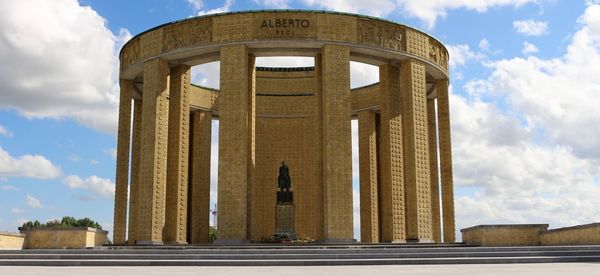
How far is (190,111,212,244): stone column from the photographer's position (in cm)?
2552

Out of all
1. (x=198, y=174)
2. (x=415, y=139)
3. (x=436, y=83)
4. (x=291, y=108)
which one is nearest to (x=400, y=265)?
(x=415, y=139)

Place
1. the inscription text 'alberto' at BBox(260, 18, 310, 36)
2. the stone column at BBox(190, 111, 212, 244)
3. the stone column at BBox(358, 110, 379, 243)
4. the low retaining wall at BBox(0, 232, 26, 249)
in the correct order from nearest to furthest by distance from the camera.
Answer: the low retaining wall at BBox(0, 232, 26, 249) < the inscription text 'alberto' at BBox(260, 18, 310, 36) < the stone column at BBox(358, 110, 379, 243) < the stone column at BBox(190, 111, 212, 244)

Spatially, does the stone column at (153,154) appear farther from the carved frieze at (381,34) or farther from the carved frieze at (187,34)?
the carved frieze at (381,34)

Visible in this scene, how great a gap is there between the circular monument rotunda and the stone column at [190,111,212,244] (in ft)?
0.16

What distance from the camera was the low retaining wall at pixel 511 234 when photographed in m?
15.5

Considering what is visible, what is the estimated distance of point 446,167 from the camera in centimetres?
2333

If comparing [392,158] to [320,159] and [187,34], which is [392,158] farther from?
[187,34]

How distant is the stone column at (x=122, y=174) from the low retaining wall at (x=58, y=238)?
25.1 ft

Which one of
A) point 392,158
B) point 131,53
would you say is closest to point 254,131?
point 392,158

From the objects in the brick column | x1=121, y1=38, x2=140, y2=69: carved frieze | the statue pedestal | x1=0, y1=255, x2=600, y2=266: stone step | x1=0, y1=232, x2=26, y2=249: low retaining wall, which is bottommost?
x1=0, y1=255, x2=600, y2=266: stone step

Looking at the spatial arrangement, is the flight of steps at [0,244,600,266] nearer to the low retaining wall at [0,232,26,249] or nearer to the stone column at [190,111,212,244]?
the low retaining wall at [0,232,26,249]

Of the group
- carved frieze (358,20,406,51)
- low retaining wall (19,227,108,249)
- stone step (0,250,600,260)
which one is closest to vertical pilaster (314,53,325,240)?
carved frieze (358,20,406,51)

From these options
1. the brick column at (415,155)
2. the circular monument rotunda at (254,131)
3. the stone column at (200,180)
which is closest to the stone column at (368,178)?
the circular monument rotunda at (254,131)

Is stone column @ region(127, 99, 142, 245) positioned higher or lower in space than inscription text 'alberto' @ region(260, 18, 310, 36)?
lower
